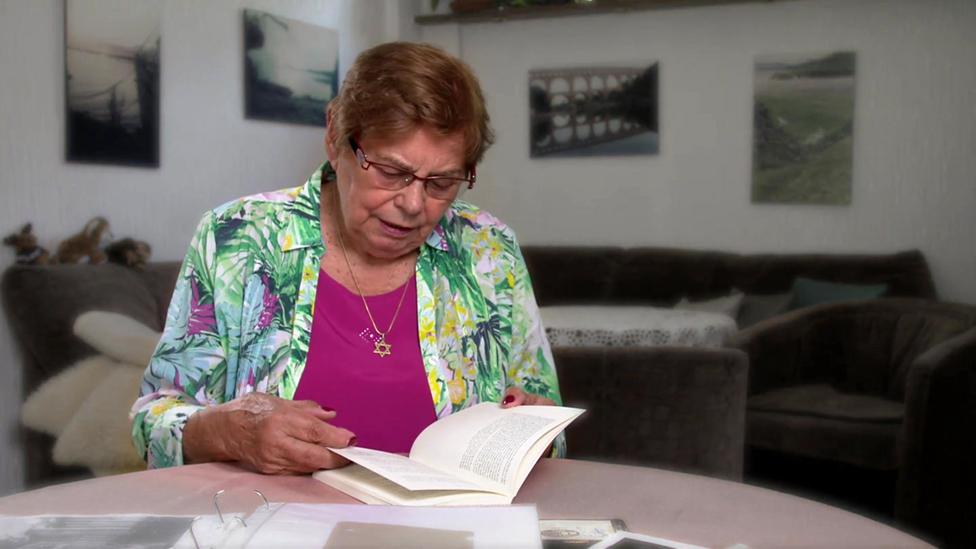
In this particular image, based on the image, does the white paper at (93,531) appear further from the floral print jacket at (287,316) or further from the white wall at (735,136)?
the white wall at (735,136)

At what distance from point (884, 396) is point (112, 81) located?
153cm

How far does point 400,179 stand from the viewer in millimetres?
1103

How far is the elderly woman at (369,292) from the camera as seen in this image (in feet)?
3.48

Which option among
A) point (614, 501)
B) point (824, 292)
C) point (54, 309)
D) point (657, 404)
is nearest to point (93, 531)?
point (614, 501)

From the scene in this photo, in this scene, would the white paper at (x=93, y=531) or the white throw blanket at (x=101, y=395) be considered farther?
the white throw blanket at (x=101, y=395)

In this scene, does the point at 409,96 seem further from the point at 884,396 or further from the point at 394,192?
the point at 884,396

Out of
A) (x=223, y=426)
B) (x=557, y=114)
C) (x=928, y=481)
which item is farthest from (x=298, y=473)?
(x=928, y=481)

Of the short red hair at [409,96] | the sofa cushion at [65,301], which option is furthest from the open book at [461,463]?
the sofa cushion at [65,301]

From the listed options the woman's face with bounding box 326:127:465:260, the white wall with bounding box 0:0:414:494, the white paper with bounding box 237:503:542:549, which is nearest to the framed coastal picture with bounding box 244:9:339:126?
the white wall with bounding box 0:0:414:494

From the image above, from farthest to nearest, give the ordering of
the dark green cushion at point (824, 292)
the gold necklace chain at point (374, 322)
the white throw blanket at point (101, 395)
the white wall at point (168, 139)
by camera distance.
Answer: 1. the dark green cushion at point (824, 292)
2. the white throw blanket at point (101, 395)
3. the white wall at point (168, 139)
4. the gold necklace chain at point (374, 322)

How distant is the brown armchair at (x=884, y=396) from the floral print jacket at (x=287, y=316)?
2.41 feet

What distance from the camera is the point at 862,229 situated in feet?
5.65

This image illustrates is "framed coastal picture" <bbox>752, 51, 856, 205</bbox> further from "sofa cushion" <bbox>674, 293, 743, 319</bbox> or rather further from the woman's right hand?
the woman's right hand

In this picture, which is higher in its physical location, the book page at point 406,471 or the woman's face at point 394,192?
the woman's face at point 394,192
